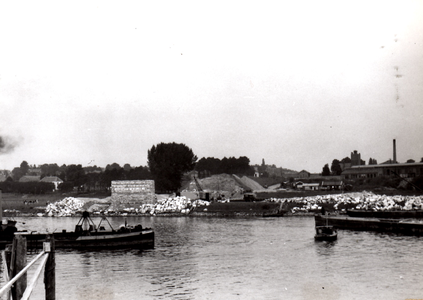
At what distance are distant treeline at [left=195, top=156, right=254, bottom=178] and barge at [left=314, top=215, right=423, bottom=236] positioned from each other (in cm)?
11381

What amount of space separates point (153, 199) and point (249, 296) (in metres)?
84.4

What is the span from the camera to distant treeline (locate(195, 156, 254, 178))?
590ft

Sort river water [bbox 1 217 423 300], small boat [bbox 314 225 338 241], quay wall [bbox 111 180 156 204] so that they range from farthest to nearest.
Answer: quay wall [bbox 111 180 156 204] < small boat [bbox 314 225 338 241] < river water [bbox 1 217 423 300]

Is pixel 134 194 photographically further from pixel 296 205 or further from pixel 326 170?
pixel 326 170

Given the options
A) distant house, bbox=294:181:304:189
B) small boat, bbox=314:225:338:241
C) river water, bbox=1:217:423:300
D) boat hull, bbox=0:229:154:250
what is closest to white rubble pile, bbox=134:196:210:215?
distant house, bbox=294:181:304:189

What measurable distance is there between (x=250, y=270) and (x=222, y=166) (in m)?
148

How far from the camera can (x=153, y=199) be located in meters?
108

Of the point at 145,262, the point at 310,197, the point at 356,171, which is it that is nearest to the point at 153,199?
the point at 310,197

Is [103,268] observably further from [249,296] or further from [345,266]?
[345,266]

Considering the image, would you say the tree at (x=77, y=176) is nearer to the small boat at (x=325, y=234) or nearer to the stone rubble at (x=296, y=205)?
the stone rubble at (x=296, y=205)

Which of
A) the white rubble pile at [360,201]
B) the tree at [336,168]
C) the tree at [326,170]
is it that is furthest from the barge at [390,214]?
the tree at [336,168]

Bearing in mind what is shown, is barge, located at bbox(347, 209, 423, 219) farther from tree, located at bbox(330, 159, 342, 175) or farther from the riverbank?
tree, located at bbox(330, 159, 342, 175)

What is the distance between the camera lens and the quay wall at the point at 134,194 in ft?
355

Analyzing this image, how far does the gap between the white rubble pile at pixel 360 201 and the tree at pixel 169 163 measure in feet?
107
